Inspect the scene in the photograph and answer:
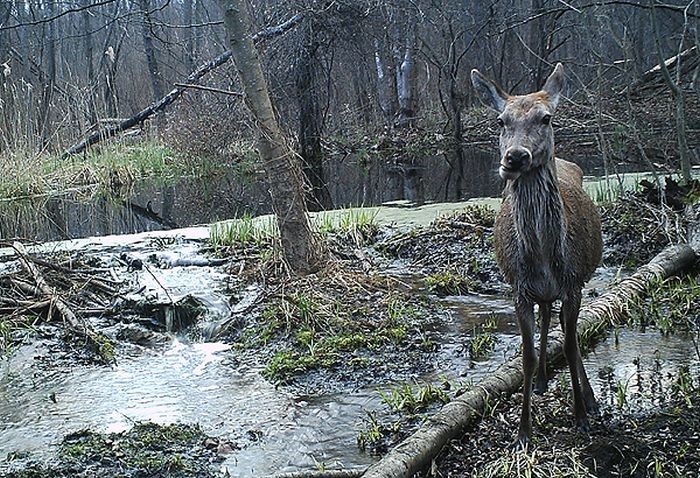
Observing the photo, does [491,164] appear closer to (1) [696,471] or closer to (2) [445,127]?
(2) [445,127]

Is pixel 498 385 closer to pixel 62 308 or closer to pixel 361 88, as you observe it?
pixel 62 308

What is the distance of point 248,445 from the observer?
431 centimetres

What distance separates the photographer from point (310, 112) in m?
17.7

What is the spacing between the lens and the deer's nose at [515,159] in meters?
3.55

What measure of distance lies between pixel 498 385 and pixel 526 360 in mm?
454

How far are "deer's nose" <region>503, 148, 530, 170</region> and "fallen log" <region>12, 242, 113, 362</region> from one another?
143 inches

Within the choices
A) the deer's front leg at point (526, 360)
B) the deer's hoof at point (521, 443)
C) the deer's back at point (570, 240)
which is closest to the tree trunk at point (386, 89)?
the deer's back at point (570, 240)

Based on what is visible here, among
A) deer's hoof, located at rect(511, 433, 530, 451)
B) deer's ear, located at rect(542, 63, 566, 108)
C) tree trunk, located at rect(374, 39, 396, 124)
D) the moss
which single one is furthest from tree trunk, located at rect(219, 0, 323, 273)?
tree trunk, located at rect(374, 39, 396, 124)

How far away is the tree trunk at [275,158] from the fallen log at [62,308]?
70.0 inches

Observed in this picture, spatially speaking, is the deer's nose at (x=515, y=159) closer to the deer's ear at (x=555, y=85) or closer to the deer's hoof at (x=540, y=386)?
the deer's ear at (x=555, y=85)

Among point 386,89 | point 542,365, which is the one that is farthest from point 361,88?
point 542,365

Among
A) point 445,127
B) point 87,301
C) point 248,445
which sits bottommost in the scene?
point 248,445

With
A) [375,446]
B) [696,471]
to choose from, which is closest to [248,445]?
[375,446]

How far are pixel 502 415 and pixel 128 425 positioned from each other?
2.18 m
